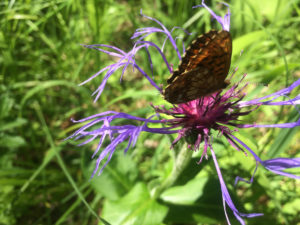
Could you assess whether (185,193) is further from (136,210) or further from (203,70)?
(203,70)

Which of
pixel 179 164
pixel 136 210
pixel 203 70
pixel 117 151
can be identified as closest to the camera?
pixel 203 70

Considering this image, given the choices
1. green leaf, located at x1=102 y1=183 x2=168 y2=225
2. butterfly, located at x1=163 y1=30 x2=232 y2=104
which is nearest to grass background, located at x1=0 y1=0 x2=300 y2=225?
green leaf, located at x1=102 y1=183 x2=168 y2=225

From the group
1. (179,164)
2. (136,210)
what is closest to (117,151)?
(136,210)

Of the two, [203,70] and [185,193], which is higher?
[203,70]

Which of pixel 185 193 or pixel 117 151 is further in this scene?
pixel 117 151

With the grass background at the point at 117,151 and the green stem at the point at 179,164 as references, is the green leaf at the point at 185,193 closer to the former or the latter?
the grass background at the point at 117,151

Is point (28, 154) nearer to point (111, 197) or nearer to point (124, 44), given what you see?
point (111, 197)

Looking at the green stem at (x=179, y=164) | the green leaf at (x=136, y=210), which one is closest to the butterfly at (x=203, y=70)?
the green stem at (x=179, y=164)
